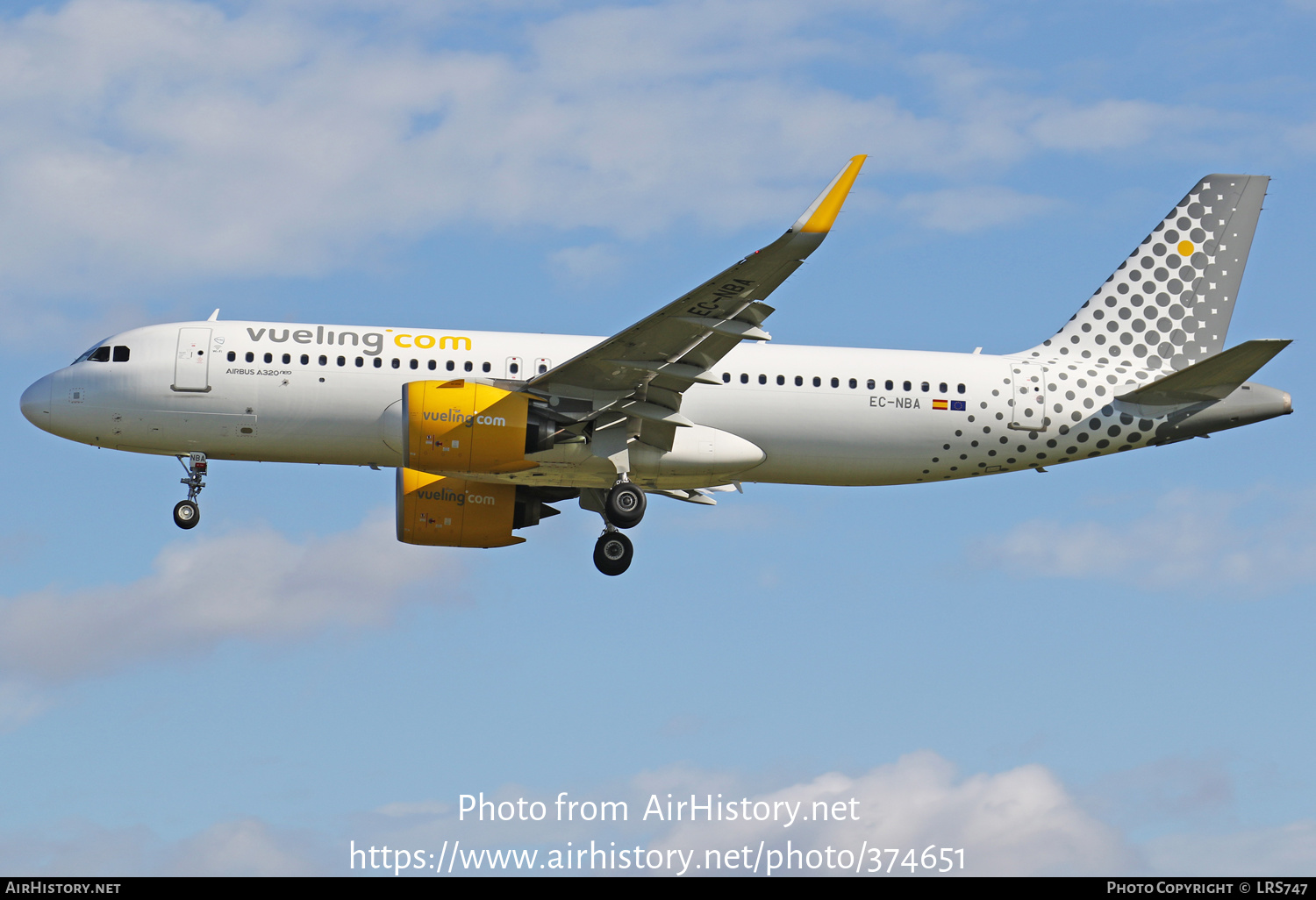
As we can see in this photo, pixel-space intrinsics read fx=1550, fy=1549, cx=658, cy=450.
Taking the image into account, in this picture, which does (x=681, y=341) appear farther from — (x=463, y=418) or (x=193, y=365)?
(x=193, y=365)

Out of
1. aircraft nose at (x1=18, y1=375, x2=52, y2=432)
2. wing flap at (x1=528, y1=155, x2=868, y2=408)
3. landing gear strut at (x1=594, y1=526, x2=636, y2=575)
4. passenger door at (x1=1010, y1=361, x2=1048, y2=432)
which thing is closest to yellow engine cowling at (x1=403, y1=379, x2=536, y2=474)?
wing flap at (x1=528, y1=155, x2=868, y2=408)

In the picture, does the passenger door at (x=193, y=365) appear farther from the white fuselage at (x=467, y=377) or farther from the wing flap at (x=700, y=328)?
the wing flap at (x=700, y=328)

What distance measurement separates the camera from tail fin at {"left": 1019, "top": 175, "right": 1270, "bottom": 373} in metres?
36.3

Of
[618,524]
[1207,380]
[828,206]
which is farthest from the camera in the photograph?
[1207,380]

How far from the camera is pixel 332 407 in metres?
32.6

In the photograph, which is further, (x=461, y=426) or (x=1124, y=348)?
(x=1124, y=348)

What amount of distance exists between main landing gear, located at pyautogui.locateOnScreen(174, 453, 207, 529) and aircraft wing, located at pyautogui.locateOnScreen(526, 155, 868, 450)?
309 inches

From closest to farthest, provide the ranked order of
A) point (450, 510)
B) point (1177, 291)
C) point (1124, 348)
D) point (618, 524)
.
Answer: point (618, 524)
point (450, 510)
point (1124, 348)
point (1177, 291)

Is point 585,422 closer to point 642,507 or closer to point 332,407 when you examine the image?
point 642,507

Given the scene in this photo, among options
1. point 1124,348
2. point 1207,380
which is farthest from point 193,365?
point 1207,380

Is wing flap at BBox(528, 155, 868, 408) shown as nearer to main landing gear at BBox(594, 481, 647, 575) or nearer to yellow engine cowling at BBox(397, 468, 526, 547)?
main landing gear at BBox(594, 481, 647, 575)

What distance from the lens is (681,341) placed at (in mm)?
30359

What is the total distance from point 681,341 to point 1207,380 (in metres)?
11.8

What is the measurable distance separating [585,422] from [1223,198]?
17203 millimetres
